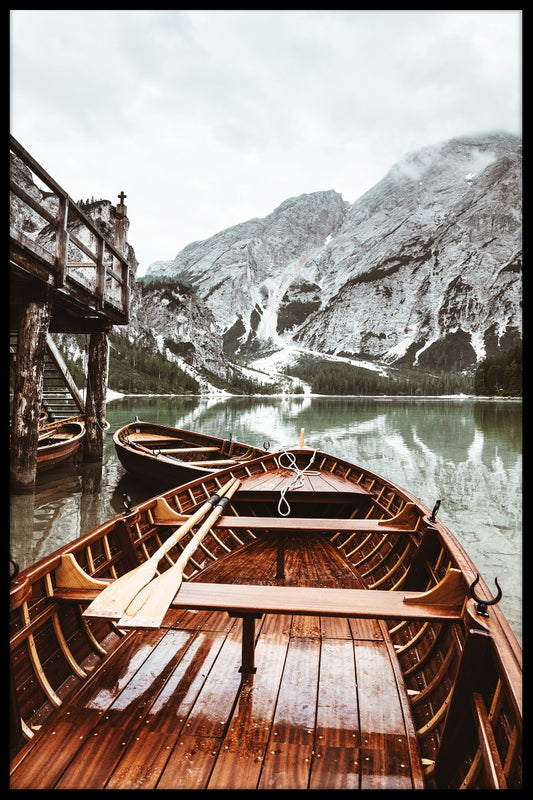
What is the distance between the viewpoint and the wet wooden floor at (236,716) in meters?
2.25

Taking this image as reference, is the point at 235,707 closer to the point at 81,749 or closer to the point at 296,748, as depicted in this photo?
the point at 296,748

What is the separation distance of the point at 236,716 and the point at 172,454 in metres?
9.98

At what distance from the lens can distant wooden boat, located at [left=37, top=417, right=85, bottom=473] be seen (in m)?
12.4

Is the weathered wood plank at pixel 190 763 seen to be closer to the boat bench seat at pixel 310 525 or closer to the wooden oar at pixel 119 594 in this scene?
the wooden oar at pixel 119 594

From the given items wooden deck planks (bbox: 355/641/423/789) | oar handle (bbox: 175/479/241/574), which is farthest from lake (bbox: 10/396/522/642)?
wooden deck planks (bbox: 355/641/423/789)

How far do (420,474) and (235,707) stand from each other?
16.8m

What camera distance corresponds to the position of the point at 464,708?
230 cm

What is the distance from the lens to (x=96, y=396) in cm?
1520

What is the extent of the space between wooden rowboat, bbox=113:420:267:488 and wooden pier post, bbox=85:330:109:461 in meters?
1.52

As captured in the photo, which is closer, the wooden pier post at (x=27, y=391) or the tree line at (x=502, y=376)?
the wooden pier post at (x=27, y=391)

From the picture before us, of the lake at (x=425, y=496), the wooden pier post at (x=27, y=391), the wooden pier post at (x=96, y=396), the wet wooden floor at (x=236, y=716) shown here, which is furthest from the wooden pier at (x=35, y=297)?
the wet wooden floor at (x=236, y=716)

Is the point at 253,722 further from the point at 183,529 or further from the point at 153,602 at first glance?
the point at 183,529

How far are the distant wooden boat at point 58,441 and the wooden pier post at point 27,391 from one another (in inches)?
88.6
